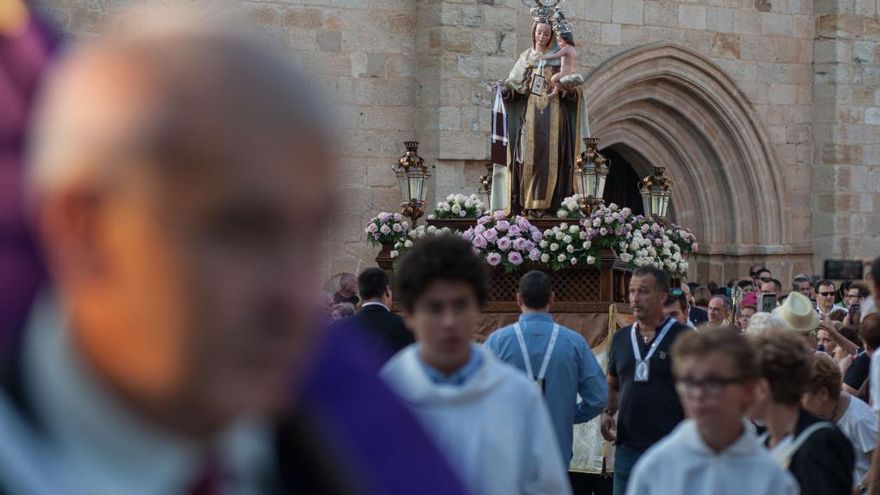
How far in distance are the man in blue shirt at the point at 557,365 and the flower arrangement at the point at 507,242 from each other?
11.5 ft

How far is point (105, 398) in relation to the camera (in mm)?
774

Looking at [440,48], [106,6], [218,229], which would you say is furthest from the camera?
[440,48]

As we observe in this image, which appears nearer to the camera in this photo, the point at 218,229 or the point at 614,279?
the point at 218,229

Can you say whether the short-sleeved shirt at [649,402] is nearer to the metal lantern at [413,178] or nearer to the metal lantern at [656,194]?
the metal lantern at [413,178]

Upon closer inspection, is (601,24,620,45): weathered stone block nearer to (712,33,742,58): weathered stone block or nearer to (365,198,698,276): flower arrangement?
(712,33,742,58): weathered stone block

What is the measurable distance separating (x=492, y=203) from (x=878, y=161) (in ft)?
Answer: 32.3

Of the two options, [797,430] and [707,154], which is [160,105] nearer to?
[797,430]

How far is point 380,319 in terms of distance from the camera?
6434mm

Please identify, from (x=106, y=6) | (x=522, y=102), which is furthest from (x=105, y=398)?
(x=106, y=6)

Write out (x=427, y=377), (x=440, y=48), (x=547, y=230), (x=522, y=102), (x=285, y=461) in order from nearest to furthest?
(x=285, y=461) < (x=427, y=377) < (x=547, y=230) < (x=522, y=102) < (x=440, y=48)

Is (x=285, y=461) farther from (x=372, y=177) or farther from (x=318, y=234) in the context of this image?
(x=372, y=177)

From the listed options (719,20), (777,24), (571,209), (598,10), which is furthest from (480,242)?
(777,24)

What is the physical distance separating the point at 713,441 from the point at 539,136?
7876 mm

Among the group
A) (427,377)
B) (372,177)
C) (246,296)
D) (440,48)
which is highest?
(440,48)
